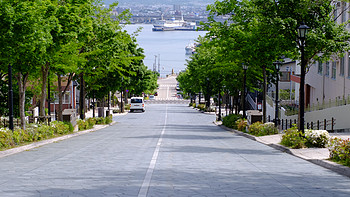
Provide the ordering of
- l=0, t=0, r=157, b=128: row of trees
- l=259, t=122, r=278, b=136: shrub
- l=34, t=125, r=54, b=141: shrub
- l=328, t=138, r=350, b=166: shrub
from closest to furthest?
l=328, t=138, r=350, b=166: shrub
l=0, t=0, r=157, b=128: row of trees
l=34, t=125, r=54, b=141: shrub
l=259, t=122, r=278, b=136: shrub

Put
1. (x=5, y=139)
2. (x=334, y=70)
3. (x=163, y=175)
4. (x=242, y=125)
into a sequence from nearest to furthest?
1. (x=163, y=175)
2. (x=5, y=139)
3. (x=242, y=125)
4. (x=334, y=70)

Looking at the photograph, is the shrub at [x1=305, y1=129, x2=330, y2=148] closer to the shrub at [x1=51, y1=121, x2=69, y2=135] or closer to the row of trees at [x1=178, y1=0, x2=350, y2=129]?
the row of trees at [x1=178, y1=0, x2=350, y2=129]

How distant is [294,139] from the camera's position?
65.7ft

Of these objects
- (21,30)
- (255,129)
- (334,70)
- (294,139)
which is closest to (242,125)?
(255,129)

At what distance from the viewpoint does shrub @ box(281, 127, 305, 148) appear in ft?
64.5

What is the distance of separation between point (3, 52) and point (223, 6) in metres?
16.7

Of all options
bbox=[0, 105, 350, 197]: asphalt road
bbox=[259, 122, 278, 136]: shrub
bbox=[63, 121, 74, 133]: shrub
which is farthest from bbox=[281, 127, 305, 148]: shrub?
bbox=[63, 121, 74, 133]: shrub

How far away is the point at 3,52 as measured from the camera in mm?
21016

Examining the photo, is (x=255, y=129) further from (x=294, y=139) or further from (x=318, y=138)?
(x=318, y=138)

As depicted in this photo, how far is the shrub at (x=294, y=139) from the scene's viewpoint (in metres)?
19.7

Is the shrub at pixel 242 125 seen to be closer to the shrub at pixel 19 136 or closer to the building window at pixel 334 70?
the building window at pixel 334 70

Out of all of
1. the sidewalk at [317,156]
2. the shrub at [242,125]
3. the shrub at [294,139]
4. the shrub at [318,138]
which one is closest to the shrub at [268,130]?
the sidewalk at [317,156]

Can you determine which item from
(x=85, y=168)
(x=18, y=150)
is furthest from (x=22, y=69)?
(x=85, y=168)

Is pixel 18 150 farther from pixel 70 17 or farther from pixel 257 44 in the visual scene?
pixel 257 44
